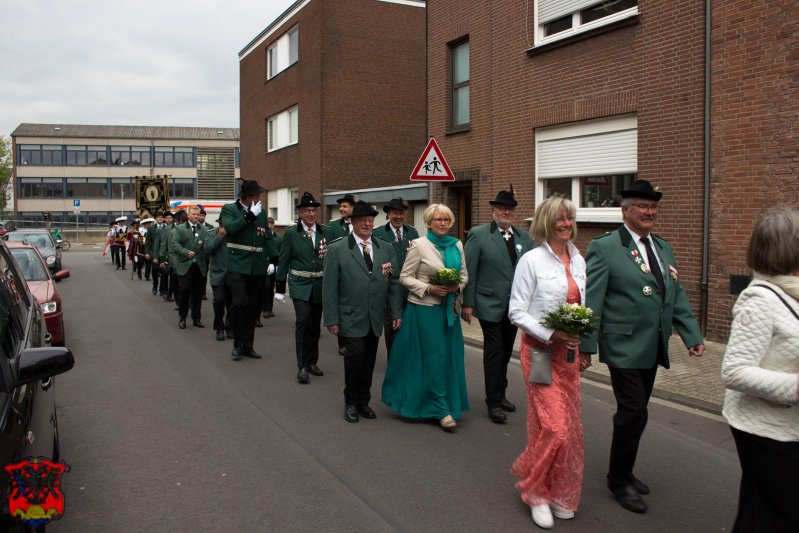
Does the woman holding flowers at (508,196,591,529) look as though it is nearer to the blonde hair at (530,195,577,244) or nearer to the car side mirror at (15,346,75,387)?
the blonde hair at (530,195,577,244)

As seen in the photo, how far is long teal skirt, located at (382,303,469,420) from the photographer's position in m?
5.87

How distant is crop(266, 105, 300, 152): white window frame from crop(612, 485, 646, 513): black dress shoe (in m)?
22.1

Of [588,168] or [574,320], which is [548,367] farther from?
[588,168]

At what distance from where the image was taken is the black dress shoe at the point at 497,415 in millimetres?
6059

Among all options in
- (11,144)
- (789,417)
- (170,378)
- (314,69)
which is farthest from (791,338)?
(11,144)

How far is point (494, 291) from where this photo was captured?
20.2 ft

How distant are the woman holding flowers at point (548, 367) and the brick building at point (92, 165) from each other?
69769mm

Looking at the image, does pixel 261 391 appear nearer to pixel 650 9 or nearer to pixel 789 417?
pixel 789 417

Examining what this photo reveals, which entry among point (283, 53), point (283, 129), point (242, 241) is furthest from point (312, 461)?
point (283, 53)

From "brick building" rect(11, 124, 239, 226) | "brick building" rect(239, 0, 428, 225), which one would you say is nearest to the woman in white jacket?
"brick building" rect(239, 0, 428, 225)

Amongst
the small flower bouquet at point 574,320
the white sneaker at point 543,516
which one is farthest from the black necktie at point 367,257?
the white sneaker at point 543,516

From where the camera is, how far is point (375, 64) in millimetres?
23828

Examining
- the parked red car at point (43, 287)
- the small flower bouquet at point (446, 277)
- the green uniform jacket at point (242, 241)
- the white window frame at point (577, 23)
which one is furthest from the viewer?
the white window frame at point (577, 23)

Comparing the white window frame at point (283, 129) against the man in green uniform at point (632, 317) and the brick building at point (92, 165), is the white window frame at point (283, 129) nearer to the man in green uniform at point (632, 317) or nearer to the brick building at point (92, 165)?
the man in green uniform at point (632, 317)
